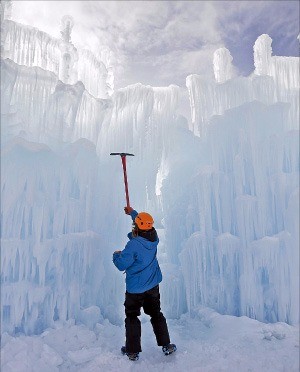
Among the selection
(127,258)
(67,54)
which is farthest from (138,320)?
(67,54)

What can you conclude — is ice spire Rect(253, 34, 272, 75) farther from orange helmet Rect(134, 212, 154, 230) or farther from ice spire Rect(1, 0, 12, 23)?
ice spire Rect(1, 0, 12, 23)

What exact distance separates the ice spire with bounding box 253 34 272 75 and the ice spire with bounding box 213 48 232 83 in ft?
2.34

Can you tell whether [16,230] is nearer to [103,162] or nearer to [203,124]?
[103,162]

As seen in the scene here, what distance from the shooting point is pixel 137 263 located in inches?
185

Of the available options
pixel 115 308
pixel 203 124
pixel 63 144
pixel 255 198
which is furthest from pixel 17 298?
pixel 203 124

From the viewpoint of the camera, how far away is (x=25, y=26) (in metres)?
8.12

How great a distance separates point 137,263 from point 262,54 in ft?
22.6

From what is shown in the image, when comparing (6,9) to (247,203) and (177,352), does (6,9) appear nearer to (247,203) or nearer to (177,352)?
(247,203)

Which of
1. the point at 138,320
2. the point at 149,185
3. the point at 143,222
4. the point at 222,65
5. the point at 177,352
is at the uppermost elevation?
the point at 222,65

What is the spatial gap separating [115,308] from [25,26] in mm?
7063

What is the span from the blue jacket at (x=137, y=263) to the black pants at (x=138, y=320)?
0.13m

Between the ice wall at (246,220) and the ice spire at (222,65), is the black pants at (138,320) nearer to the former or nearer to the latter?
the ice wall at (246,220)

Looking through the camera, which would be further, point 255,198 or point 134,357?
point 255,198

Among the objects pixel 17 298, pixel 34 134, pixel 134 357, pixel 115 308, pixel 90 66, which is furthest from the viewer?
pixel 90 66
